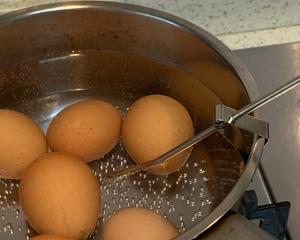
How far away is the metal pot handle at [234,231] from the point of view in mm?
591

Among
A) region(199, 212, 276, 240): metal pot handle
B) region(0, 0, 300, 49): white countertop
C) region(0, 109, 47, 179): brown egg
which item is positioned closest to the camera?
region(199, 212, 276, 240): metal pot handle

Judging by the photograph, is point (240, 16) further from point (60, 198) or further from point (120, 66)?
point (60, 198)

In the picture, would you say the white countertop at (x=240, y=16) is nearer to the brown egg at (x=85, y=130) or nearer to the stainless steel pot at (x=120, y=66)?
the stainless steel pot at (x=120, y=66)

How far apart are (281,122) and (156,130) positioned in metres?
0.22

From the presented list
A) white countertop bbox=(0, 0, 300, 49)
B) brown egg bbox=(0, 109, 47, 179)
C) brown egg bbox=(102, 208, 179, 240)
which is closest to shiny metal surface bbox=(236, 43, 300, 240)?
white countertop bbox=(0, 0, 300, 49)

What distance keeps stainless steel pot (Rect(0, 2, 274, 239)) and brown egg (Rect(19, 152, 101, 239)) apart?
0.11m

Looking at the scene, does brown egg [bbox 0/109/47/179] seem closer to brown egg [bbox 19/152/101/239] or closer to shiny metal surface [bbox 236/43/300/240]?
brown egg [bbox 19/152/101/239]

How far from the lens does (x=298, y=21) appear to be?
0.99 m

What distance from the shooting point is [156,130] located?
2.48ft

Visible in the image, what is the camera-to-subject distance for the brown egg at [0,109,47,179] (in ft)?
2.44

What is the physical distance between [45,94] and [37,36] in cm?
9

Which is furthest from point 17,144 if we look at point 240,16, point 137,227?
point 240,16

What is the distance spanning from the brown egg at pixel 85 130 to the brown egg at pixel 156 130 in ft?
0.08

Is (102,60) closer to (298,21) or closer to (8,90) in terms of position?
(8,90)
